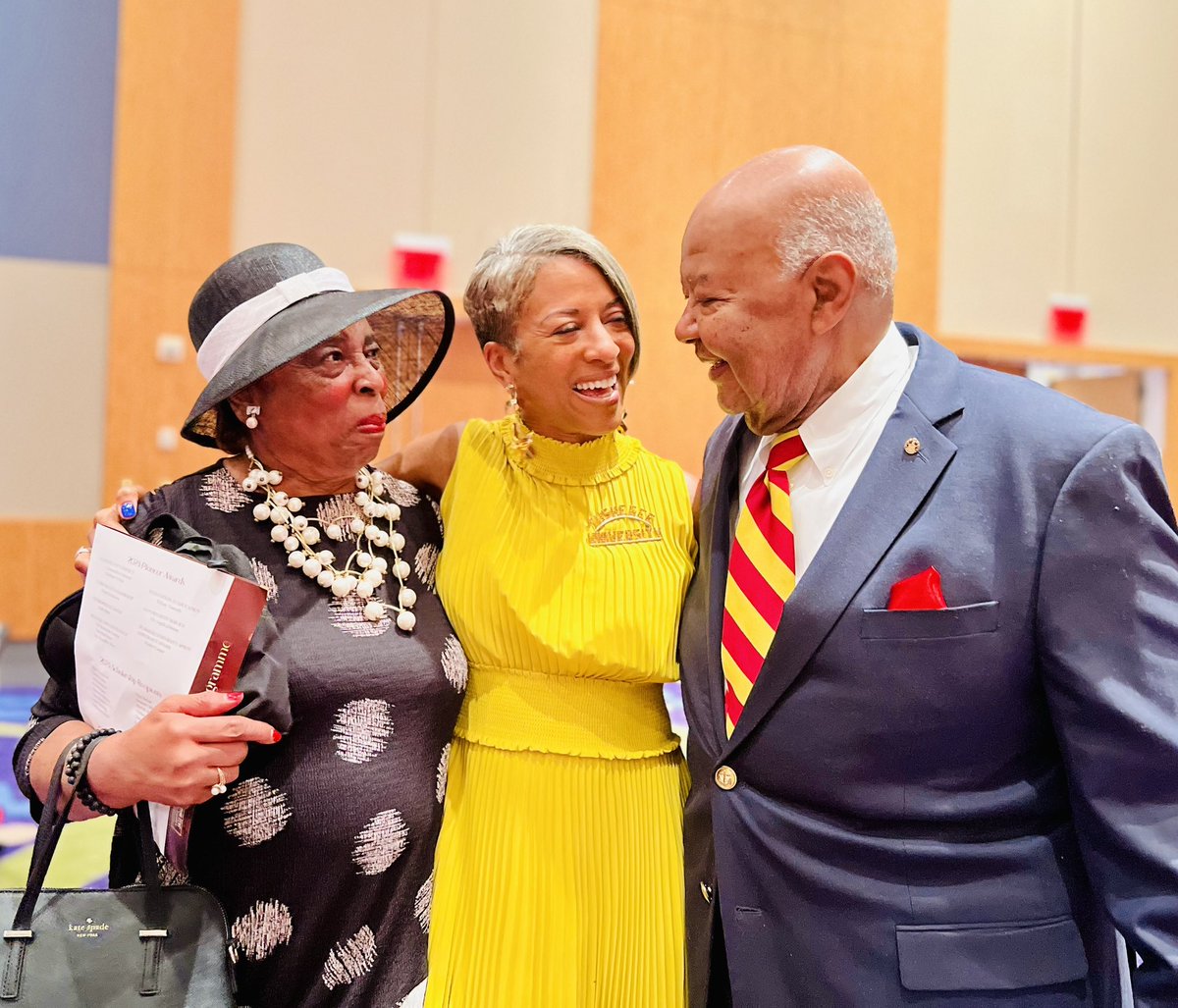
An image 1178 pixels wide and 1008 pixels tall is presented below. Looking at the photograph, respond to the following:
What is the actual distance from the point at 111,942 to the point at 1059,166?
9.33m

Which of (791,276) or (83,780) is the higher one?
(791,276)

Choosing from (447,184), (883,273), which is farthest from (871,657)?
(447,184)

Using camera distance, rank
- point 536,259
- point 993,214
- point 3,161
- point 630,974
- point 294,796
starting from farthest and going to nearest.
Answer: point 993,214, point 3,161, point 536,259, point 630,974, point 294,796

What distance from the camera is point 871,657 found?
4.76 feet

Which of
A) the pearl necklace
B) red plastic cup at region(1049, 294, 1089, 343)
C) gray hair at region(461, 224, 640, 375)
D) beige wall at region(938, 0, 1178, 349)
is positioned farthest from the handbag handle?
red plastic cup at region(1049, 294, 1089, 343)

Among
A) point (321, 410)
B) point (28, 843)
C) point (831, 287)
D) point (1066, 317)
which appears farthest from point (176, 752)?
point (1066, 317)

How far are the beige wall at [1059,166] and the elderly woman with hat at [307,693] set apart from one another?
7773 millimetres

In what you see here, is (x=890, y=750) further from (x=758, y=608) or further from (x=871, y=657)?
(x=758, y=608)

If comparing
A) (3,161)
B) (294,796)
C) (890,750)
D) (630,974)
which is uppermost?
(3,161)

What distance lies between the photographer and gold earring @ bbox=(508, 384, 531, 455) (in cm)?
203

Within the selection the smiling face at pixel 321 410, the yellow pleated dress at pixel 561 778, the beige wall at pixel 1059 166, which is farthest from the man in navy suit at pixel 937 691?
the beige wall at pixel 1059 166

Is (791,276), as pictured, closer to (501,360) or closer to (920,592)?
(920,592)

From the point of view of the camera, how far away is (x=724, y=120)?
8102mm

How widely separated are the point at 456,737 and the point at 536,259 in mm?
841
